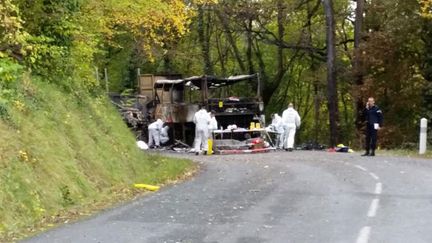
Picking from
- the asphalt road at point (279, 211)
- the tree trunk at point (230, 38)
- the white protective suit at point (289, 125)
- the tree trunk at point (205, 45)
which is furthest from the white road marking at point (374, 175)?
the tree trunk at point (205, 45)

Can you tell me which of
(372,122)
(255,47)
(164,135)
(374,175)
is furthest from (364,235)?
(255,47)

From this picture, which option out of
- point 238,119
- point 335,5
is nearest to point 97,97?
point 238,119

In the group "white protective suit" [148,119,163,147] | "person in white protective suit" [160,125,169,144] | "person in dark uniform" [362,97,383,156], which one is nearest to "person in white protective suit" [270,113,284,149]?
"person in white protective suit" [160,125,169,144]

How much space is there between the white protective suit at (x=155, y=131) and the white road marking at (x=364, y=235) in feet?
78.6

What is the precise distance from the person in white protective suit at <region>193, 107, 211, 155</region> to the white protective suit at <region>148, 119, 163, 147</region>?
396 centimetres

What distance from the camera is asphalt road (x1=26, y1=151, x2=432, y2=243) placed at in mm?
9242

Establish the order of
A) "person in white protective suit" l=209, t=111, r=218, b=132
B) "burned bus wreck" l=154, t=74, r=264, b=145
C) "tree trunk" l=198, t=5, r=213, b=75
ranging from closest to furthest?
1. "person in white protective suit" l=209, t=111, r=218, b=132
2. "burned bus wreck" l=154, t=74, r=264, b=145
3. "tree trunk" l=198, t=5, r=213, b=75

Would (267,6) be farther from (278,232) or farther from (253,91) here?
(278,232)

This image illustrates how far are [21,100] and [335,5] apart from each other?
1272 inches

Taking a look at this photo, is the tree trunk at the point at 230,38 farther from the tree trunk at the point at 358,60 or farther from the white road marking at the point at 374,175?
the white road marking at the point at 374,175

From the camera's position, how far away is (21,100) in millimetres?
14047

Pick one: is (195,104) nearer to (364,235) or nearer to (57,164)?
(57,164)

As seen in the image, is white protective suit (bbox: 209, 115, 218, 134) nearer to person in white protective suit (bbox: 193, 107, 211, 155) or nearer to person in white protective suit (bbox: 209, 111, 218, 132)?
person in white protective suit (bbox: 209, 111, 218, 132)

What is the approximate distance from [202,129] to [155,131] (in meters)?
4.88
